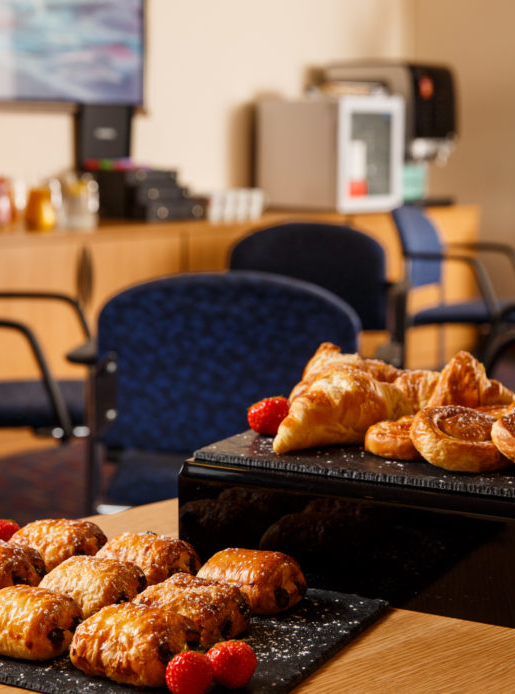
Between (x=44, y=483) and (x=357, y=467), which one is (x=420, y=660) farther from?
(x=44, y=483)

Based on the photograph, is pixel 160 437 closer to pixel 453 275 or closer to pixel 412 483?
pixel 412 483

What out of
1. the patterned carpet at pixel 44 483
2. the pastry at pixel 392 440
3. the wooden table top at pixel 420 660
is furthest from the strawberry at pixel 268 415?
the patterned carpet at pixel 44 483

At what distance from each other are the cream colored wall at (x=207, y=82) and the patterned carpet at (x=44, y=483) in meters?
1.19

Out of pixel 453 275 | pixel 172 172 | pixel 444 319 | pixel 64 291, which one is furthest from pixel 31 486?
pixel 453 275

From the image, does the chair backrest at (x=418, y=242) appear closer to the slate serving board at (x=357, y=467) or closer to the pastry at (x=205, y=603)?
the slate serving board at (x=357, y=467)

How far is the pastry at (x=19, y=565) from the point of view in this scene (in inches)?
38.0

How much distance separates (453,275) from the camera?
247 inches

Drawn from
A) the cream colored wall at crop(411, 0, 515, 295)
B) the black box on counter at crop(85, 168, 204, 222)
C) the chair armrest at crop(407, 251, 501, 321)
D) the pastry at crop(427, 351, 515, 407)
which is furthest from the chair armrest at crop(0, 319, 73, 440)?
the cream colored wall at crop(411, 0, 515, 295)

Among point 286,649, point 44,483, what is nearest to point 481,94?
point 44,483

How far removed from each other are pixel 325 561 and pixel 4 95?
12.6 feet

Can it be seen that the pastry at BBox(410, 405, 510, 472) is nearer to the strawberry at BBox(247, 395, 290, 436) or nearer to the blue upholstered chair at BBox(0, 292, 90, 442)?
the strawberry at BBox(247, 395, 290, 436)

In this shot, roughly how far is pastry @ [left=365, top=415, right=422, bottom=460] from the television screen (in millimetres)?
3812

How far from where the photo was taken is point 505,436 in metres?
0.98

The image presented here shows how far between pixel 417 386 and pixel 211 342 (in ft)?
4.07
